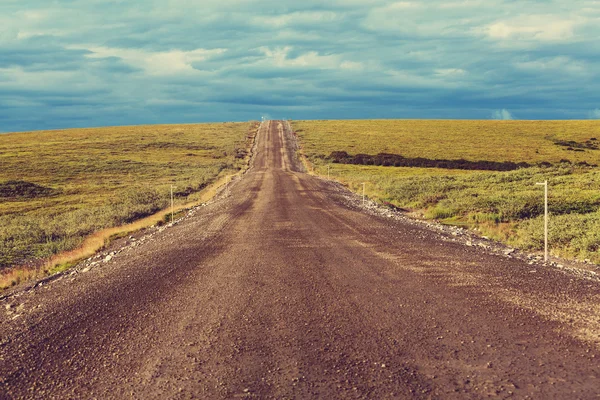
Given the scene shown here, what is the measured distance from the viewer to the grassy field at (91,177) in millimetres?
27750

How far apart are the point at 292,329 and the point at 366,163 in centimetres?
6758

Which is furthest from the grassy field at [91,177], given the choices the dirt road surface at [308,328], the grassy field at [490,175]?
the grassy field at [490,175]

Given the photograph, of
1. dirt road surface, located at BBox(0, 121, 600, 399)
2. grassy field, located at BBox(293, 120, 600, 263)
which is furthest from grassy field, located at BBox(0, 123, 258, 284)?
grassy field, located at BBox(293, 120, 600, 263)

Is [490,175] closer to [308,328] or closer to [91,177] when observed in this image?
[308,328]

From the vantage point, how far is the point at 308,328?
24.5 ft

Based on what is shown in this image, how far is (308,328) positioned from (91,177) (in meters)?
59.6

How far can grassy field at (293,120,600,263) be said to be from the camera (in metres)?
19.0

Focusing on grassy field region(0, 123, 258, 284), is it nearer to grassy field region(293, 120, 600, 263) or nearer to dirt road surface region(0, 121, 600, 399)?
dirt road surface region(0, 121, 600, 399)

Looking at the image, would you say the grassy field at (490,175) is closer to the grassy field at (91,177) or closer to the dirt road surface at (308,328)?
the dirt road surface at (308,328)

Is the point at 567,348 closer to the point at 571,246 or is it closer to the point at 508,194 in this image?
the point at 571,246

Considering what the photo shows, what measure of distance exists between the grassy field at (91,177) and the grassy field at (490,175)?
50.1ft

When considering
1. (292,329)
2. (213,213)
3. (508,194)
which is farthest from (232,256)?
(508,194)

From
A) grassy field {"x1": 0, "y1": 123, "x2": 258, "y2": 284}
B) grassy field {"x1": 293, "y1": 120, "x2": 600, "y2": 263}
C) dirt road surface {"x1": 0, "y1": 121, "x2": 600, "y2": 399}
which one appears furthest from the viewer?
grassy field {"x1": 0, "y1": 123, "x2": 258, "y2": 284}

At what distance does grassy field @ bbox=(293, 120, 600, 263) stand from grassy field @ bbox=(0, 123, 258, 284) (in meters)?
15.3
